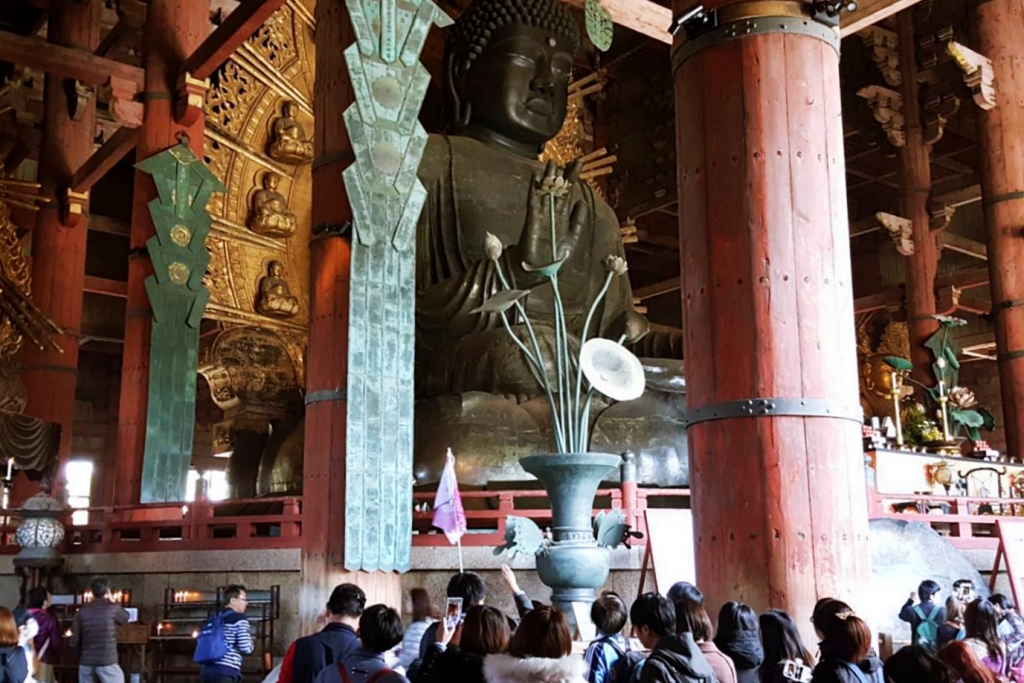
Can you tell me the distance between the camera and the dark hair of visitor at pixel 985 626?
2.43 m

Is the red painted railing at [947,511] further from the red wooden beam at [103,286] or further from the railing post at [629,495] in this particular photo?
the red wooden beam at [103,286]

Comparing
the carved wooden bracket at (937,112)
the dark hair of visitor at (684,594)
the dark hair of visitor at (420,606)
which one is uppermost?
the carved wooden bracket at (937,112)

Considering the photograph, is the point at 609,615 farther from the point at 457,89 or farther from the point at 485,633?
the point at 457,89

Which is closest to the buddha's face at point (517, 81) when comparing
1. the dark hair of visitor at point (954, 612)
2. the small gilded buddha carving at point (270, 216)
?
the small gilded buddha carving at point (270, 216)

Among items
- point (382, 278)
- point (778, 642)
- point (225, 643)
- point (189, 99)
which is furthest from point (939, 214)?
point (778, 642)

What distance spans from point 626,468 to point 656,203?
6.14 m

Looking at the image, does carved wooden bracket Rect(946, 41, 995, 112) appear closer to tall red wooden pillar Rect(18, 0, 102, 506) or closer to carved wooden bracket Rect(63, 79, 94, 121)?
tall red wooden pillar Rect(18, 0, 102, 506)

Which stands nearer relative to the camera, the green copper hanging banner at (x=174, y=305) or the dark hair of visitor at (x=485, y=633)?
the dark hair of visitor at (x=485, y=633)

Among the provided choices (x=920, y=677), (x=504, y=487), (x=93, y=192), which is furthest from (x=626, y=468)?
(x=93, y=192)

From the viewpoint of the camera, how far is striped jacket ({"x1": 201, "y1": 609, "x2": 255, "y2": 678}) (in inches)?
166

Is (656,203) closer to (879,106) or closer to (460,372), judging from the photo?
(879,106)

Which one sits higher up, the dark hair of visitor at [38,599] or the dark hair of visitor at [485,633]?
the dark hair of visitor at [485,633]

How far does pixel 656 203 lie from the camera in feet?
37.7

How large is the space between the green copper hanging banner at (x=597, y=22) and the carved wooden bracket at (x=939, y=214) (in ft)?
20.5
